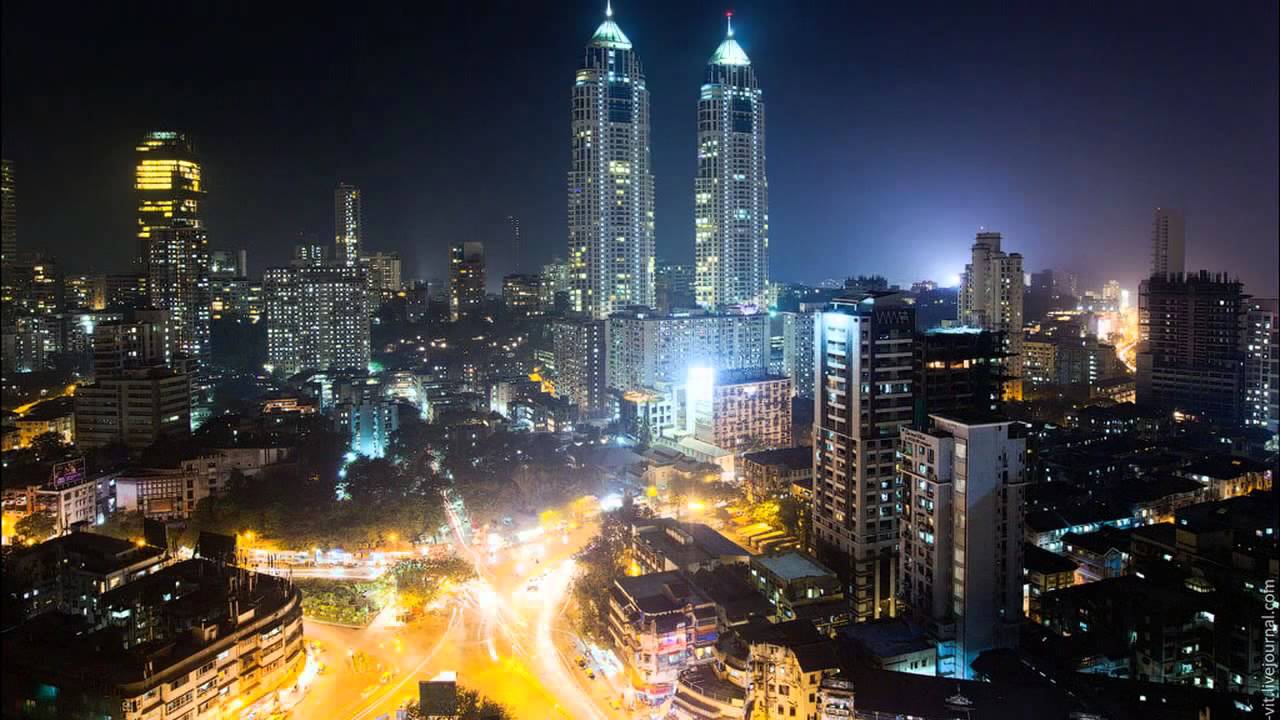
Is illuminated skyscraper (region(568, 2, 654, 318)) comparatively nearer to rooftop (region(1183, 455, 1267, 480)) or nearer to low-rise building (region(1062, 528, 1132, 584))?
rooftop (region(1183, 455, 1267, 480))

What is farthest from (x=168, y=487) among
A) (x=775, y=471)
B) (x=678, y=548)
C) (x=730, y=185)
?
(x=730, y=185)

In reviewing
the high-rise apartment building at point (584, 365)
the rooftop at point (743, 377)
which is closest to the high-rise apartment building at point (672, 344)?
the high-rise apartment building at point (584, 365)

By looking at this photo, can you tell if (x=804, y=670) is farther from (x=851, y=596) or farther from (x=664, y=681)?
(x=851, y=596)

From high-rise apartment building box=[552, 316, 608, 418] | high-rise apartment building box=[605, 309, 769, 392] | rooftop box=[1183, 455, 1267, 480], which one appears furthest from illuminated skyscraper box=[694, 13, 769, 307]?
rooftop box=[1183, 455, 1267, 480]

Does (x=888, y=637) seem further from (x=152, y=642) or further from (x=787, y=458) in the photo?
(x=152, y=642)

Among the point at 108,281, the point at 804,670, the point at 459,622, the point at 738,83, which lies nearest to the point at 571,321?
the point at 738,83
